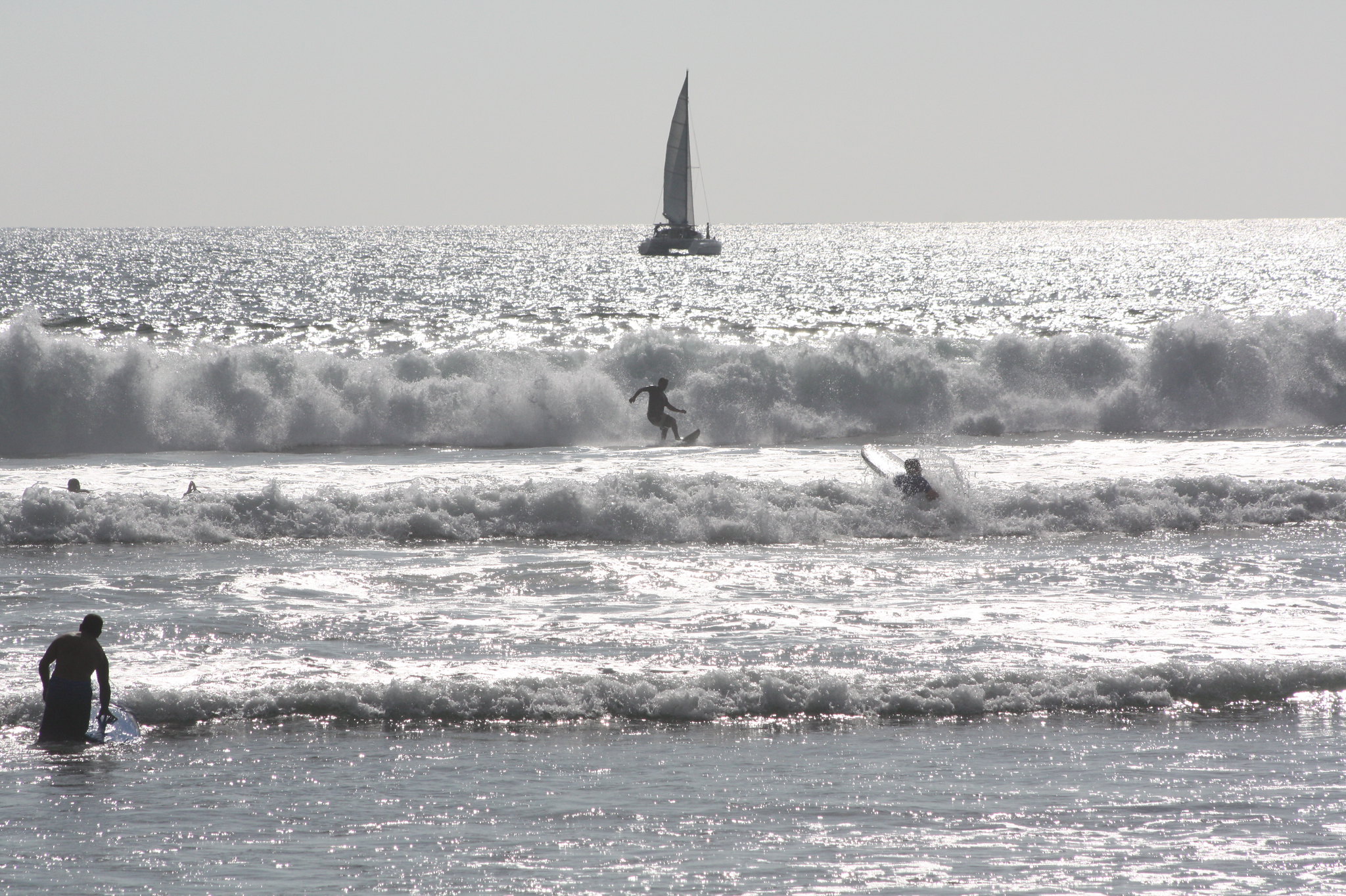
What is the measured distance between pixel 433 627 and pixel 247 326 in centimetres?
4119

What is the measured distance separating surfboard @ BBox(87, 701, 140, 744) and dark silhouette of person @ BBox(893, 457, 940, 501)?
951 cm

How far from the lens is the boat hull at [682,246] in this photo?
8206 cm

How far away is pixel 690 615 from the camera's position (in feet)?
33.4

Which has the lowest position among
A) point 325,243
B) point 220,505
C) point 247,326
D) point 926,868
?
point 926,868

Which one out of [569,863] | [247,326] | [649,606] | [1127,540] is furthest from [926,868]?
[247,326]

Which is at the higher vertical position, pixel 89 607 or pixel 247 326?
pixel 247 326

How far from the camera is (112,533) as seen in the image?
13.5 meters

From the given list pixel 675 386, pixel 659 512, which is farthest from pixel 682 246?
pixel 659 512

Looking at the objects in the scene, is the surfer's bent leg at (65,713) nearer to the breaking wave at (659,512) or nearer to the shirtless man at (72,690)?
the shirtless man at (72,690)

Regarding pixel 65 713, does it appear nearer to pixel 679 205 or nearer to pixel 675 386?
pixel 675 386

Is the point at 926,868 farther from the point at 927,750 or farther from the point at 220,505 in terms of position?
the point at 220,505

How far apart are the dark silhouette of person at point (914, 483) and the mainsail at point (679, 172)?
51121 mm

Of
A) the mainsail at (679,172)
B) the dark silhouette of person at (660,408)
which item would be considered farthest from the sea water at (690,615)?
the mainsail at (679,172)

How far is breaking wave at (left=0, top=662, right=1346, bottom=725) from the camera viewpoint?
7785 mm
